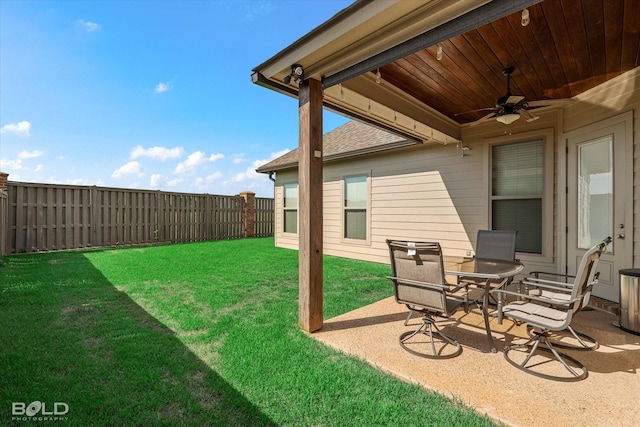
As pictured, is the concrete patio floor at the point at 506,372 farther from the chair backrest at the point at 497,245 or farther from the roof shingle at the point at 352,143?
the roof shingle at the point at 352,143

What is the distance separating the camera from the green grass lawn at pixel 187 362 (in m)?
1.73

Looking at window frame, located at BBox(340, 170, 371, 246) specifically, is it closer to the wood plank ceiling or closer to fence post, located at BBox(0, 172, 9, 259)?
the wood plank ceiling

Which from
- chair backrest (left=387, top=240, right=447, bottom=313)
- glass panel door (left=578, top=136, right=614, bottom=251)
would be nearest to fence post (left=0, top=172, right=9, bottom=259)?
chair backrest (left=387, top=240, right=447, bottom=313)

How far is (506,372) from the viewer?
2.24 meters

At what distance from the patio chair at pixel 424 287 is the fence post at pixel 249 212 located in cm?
1116

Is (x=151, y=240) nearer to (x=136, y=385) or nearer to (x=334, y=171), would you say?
(x=334, y=171)

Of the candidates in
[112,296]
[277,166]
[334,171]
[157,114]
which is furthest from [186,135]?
[112,296]

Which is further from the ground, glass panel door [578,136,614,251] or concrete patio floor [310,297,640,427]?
glass panel door [578,136,614,251]

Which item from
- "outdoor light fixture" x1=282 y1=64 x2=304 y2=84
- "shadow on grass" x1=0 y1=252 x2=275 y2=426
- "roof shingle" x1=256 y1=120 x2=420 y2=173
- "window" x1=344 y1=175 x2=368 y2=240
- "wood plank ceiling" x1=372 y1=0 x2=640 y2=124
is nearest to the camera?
"shadow on grass" x1=0 y1=252 x2=275 y2=426

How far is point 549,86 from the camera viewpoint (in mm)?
4094

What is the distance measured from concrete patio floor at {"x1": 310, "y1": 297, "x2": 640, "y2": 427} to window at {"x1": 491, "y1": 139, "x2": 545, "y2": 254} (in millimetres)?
1879

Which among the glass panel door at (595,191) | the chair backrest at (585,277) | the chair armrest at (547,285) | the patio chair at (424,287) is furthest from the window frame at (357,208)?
the chair backrest at (585,277)

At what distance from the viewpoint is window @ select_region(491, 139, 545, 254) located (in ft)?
16.3

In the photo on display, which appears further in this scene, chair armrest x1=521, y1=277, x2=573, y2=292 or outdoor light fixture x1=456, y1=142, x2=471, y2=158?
outdoor light fixture x1=456, y1=142, x2=471, y2=158
